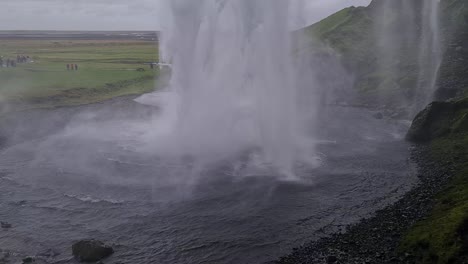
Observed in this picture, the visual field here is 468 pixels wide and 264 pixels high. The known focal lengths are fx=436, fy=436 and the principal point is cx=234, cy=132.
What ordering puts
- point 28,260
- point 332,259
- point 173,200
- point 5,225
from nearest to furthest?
1. point 332,259
2. point 28,260
3. point 5,225
4. point 173,200

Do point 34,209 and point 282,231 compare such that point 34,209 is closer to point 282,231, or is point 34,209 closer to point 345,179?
point 282,231

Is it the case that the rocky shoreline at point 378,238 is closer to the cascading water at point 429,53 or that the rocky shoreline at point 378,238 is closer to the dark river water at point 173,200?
the dark river water at point 173,200

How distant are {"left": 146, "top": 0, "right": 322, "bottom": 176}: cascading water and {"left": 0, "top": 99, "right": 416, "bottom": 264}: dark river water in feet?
12.9

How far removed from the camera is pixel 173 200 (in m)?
31.4

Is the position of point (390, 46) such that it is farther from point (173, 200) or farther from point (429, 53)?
point (173, 200)

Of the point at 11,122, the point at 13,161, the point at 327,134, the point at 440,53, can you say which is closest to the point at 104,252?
the point at 13,161

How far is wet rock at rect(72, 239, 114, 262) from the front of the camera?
2375 cm

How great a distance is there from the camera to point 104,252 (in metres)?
24.2

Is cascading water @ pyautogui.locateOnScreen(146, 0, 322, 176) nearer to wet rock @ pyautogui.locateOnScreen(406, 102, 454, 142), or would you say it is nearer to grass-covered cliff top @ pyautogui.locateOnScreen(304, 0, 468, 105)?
wet rock @ pyautogui.locateOnScreen(406, 102, 454, 142)

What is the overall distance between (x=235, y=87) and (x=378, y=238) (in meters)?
30.0

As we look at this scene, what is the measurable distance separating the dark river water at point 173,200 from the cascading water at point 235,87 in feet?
12.9

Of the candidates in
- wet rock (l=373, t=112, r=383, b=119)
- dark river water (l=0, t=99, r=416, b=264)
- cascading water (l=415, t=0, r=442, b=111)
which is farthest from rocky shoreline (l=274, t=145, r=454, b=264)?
cascading water (l=415, t=0, r=442, b=111)

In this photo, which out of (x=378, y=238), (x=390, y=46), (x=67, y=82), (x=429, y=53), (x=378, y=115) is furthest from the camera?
(x=390, y=46)

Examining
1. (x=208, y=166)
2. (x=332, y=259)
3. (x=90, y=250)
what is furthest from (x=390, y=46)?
(x=90, y=250)
